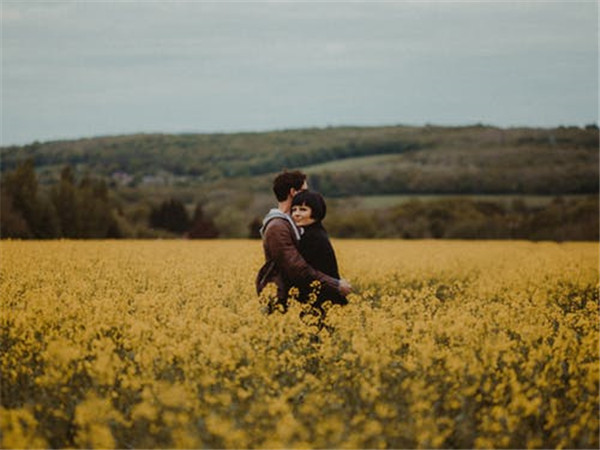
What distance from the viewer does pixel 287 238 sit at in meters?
8.44

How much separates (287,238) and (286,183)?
523 millimetres

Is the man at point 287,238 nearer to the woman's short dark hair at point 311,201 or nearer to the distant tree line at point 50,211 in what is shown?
the woman's short dark hair at point 311,201

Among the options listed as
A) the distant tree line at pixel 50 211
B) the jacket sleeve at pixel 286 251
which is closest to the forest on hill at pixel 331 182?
the distant tree line at pixel 50 211

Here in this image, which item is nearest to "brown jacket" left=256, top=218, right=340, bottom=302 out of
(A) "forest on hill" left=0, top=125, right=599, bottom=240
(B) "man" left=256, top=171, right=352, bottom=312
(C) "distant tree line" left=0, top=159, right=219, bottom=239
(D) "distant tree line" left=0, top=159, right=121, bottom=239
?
(B) "man" left=256, top=171, right=352, bottom=312

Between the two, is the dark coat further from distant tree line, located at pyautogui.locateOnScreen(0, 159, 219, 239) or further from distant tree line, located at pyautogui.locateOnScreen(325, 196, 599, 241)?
distant tree line, located at pyautogui.locateOnScreen(325, 196, 599, 241)

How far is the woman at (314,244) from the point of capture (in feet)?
27.7

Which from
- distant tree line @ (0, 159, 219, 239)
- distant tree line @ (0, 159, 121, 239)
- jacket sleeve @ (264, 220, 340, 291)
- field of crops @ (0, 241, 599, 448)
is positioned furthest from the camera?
distant tree line @ (0, 159, 219, 239)

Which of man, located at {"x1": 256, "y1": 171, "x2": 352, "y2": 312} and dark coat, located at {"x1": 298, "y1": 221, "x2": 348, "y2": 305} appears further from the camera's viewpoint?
dark coat, located at {"x1": 298, "y1": 221, "x2": 348, "y2": 305}

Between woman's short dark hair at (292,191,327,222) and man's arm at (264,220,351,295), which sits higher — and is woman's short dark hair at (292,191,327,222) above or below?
above

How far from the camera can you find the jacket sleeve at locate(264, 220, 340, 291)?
839 centimetres

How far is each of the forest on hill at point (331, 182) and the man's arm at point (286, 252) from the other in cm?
3598

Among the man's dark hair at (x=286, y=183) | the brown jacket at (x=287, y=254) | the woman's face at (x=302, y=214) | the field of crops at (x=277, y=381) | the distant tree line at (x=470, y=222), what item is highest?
the man's dark hair at (x=286, y=183)

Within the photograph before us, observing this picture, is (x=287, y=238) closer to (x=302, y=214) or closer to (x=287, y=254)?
(x=287, y=254)

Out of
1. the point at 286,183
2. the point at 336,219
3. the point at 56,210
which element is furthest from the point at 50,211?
the point at 286,183
